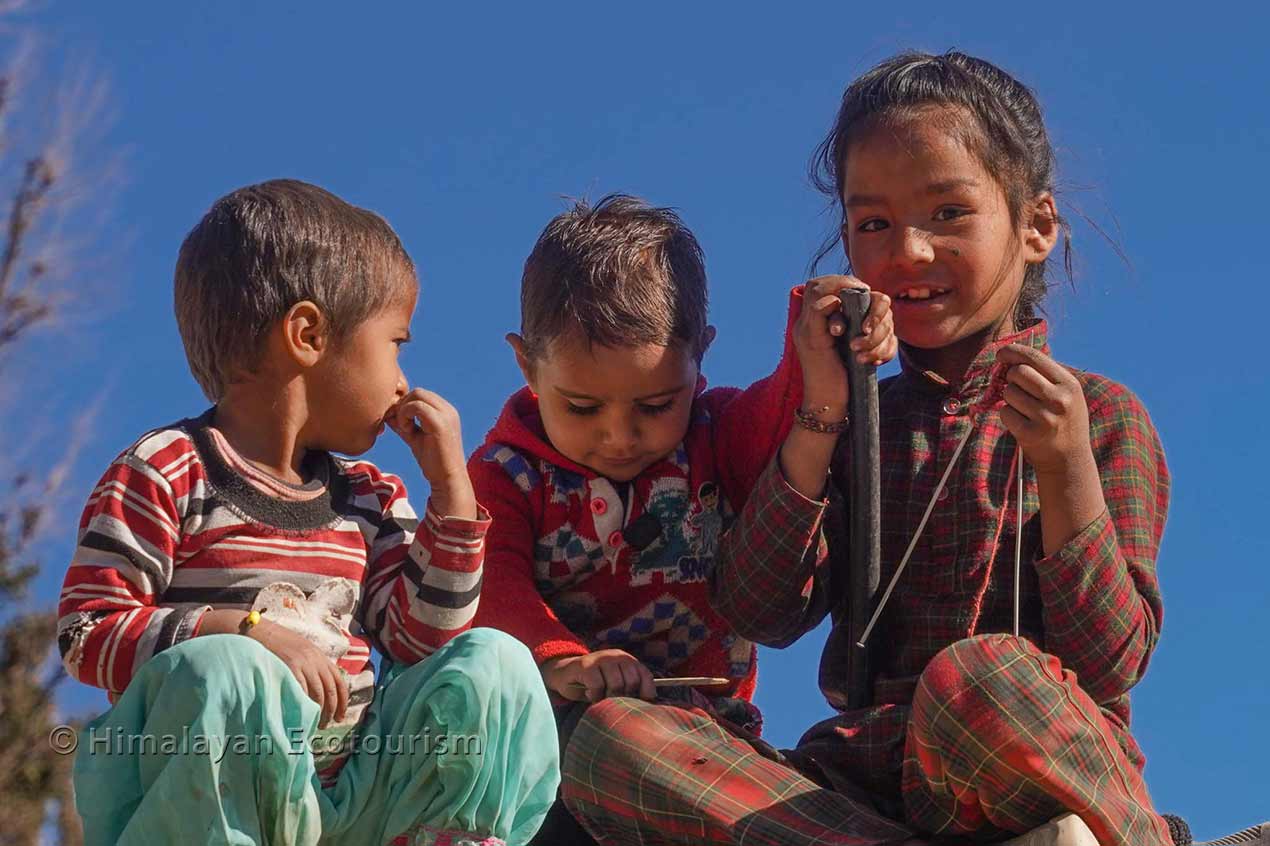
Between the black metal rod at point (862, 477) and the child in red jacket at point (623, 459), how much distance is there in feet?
0.76

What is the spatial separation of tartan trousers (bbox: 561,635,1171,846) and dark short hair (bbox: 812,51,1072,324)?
1.15 meters

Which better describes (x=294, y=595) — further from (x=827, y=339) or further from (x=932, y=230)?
(x=932, y=230)

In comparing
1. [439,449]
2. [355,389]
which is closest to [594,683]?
[439,449]

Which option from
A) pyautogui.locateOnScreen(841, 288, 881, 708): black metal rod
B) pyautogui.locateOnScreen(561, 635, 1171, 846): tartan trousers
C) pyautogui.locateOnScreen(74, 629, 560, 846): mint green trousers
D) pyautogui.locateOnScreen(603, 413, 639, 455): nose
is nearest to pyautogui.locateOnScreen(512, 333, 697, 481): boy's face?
pyautogui.locateOnScreen(603, 413, 639, 455): nose

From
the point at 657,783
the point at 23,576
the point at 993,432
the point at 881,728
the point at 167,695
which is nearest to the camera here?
the point at 167,695

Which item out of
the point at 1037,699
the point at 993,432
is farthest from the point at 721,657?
the point at 1037,699

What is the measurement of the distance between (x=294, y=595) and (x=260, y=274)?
1.89 feet

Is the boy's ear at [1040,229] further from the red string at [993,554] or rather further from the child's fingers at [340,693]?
the child's fingers at [340,693]

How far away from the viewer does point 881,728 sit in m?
3.54

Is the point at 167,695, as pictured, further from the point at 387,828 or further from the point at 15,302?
the point at 15,302

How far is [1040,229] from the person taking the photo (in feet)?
13.1

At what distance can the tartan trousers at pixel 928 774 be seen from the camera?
302cm

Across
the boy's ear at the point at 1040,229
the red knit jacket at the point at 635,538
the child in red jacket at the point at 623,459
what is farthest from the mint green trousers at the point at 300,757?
the boy's ear at the point at 1040,229

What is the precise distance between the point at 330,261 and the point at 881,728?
1384 millimetres
